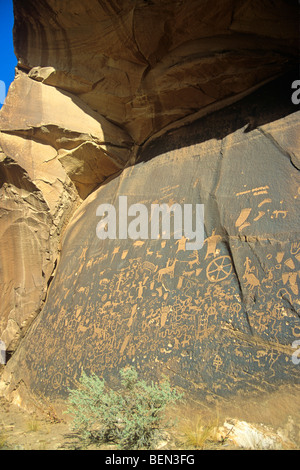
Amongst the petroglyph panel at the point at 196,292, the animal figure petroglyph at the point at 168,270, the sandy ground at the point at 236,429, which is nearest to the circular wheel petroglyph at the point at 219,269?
the petroglyph panel at the point at 196,292

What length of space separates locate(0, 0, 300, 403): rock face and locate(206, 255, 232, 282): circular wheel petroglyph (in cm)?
1

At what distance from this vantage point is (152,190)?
4309 mm

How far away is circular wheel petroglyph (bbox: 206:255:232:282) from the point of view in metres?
2.92

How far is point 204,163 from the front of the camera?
3908 millimetres

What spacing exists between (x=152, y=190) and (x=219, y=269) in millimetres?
1726

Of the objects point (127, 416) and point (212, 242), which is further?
point (212, 242)

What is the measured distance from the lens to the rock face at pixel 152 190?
2689 mm

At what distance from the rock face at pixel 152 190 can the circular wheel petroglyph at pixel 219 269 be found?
0.04 feet

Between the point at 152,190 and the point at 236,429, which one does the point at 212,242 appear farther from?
the point at 236,429

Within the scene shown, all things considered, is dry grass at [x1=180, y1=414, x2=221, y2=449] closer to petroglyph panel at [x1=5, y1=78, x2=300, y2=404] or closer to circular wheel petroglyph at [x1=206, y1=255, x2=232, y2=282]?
petroglyph panel at [x1=5, y1=78, x2=300, y2=404]

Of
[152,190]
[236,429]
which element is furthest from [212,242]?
[236,429]
